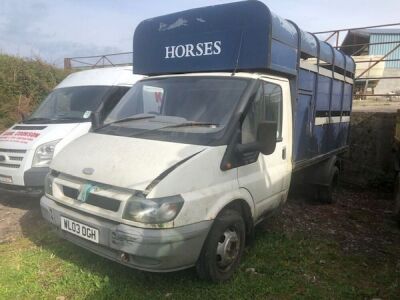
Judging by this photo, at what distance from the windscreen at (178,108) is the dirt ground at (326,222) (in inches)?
77.3

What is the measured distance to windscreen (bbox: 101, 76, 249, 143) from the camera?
12.5 ft

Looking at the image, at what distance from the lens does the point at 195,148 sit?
11.5 feet

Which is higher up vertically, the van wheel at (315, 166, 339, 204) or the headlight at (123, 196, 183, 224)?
the headlight at (123, 196, 183, 224)

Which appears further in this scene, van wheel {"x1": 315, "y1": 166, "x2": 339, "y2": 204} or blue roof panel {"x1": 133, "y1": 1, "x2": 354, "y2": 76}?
van wheel {"x1": 315, "y1": 166, "x2": 339, "y2": 204}

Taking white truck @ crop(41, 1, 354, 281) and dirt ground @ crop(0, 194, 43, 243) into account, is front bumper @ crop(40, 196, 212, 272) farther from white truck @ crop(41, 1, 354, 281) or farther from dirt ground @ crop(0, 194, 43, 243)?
dirt ground @ crop(0, 194, 43, 243)

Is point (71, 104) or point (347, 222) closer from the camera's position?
point (347, 222)

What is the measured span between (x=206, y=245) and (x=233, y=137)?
1.06 metres

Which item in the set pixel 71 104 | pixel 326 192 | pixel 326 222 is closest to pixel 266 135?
pixel 326 222

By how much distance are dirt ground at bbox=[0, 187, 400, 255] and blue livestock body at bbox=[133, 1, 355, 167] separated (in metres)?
0.99

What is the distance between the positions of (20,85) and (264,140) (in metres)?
10.9

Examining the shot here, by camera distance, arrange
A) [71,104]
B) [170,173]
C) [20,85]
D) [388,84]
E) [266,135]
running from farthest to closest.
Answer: [388,84]
[20,85]
[71,104]
[266,135]
[170,173]

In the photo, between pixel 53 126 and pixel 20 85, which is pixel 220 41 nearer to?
pixel 53 126

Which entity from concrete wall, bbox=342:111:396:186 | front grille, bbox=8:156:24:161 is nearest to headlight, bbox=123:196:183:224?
front grille, bbox=8:156:24:161

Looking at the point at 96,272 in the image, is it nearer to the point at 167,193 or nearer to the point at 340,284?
the point at 167,193
